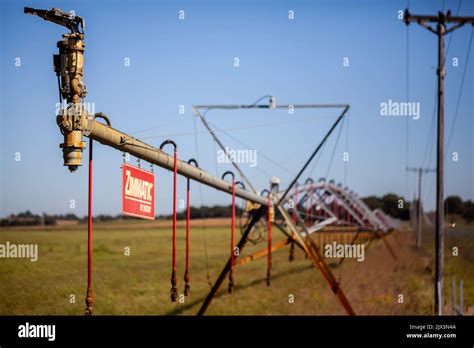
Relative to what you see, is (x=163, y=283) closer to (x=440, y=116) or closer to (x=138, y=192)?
(x=440, y=116)

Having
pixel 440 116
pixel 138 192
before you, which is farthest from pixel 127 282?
pixel 138 192

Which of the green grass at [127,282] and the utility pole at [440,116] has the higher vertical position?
the utility pole at [440,116]

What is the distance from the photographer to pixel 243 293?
3250 centimetres

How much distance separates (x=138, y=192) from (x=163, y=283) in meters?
20.7

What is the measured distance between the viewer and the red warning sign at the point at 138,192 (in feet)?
37.9

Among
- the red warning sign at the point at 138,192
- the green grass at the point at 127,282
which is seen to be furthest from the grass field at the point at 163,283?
the red warning sign at the point at 138,192

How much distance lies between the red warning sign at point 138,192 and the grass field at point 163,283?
9658 millimetres

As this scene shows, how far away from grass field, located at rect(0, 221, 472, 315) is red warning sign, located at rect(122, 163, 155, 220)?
966 cm

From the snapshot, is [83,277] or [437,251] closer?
[437,251]

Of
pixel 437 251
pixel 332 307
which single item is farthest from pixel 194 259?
pixel 437 251

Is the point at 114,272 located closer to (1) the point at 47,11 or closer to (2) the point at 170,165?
(2) the point at 170,165

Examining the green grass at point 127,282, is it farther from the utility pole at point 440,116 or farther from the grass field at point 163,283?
the utility pole at point 440,116

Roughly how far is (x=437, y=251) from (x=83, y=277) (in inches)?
458
